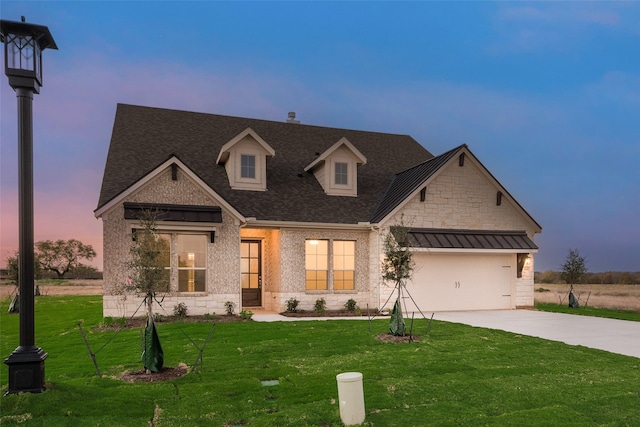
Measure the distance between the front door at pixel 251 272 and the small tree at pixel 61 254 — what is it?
1422 inches

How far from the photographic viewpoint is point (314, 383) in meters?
7.71

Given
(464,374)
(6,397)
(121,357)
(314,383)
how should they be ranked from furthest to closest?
(121,357), (464,374), (314,383), (6,397)

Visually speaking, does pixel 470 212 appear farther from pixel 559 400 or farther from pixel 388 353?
pixel 559 400

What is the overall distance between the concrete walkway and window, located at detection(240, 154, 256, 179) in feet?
18.2

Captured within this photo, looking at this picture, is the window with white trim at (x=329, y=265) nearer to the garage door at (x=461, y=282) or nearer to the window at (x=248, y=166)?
the garage door at (x=461, y=282)

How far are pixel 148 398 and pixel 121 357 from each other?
124 inches

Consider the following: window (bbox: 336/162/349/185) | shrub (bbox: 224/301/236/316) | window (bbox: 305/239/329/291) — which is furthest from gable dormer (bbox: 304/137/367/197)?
shrub (bbox: 224/301/236/316)

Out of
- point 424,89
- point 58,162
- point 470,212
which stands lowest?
point 470,212

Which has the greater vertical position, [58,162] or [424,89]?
[424,89]

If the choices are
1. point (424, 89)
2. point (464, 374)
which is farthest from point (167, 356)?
point (424, 89)

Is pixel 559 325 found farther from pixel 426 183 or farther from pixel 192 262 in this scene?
pixel 192 262

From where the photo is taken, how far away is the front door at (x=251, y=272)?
1880 cm

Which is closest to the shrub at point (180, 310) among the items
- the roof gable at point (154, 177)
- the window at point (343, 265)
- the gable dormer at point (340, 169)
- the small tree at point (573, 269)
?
the roof gable at point (154, 177)

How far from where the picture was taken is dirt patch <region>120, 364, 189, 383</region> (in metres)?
7.96
